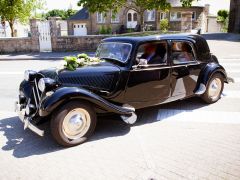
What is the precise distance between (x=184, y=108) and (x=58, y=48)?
46.9 feet

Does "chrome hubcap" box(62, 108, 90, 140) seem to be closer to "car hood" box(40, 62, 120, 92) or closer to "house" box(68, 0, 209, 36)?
"car hood" box(40, 62, 120, 92)

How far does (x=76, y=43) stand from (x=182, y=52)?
13639 millimetres

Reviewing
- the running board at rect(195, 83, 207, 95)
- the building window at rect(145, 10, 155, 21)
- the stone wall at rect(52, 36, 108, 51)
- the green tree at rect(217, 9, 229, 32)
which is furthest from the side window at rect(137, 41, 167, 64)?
the green tree at rect(217, 9, 229, 32)

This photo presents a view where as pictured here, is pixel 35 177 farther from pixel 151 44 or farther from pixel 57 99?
pixel 151 44

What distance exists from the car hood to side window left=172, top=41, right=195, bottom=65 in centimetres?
141

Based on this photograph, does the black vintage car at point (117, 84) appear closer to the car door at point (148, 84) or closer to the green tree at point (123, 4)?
the car door at point (148, 84)

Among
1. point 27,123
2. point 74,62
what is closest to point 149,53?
point 74,62

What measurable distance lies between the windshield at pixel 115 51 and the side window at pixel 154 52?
0.29m

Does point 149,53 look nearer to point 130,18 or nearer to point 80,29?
point 130,18

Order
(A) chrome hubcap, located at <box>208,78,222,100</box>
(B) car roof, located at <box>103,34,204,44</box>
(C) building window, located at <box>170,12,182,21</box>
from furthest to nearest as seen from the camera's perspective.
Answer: (C) building window, located at <box>170,12,182,21</box>, (A) chrome hubcap, located at <box>208,78,222,100</box>, (B) car roof, located at <box>103,34,204,44</box>

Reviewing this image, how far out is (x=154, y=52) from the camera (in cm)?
579

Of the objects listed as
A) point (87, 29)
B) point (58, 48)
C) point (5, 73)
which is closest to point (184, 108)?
point (5, 73)

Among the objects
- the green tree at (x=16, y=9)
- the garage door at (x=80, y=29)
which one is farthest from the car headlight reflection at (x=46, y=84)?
the garage door at (x=80, y=29)

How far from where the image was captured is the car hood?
5005mm
